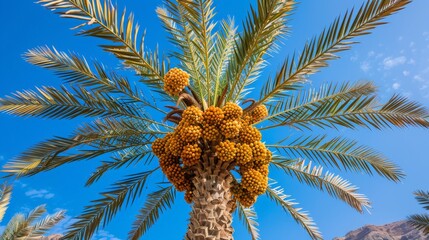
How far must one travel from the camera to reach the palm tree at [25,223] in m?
11.2

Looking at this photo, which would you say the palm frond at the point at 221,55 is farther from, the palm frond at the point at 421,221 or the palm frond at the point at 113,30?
the palm frond at the point at 421,221

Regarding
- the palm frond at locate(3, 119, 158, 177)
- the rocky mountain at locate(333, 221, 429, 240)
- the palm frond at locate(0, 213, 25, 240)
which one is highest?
the rocky mountain at locate(333, 221, 429, 240)

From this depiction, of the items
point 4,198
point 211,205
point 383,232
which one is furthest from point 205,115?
point 383,232

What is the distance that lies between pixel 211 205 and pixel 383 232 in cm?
4509

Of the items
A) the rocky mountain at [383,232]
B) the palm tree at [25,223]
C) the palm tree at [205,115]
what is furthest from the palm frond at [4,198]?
the rocky mountain at [383,232]

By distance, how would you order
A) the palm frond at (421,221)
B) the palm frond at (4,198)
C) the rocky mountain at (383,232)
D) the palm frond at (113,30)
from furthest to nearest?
the rocky mountain at (383,232), the palm frond at (421,221), the palm frond at (4,198), the palm frond at (113,30)

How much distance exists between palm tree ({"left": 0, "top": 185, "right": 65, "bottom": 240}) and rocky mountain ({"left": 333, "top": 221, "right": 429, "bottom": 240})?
38.9 m

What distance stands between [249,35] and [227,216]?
2650 mm

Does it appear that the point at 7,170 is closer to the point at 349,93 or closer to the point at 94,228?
the point at 94,228

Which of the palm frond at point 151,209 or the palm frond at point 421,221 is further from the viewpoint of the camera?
the palm frond at point 421,221

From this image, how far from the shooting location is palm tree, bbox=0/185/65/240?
1116 centimetres

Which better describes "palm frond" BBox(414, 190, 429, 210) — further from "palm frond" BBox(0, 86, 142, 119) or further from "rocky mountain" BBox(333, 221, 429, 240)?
"rocky mountain" BBox(333, 221, 429, 240)

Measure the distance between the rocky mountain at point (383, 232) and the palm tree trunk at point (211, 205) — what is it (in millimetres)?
41663

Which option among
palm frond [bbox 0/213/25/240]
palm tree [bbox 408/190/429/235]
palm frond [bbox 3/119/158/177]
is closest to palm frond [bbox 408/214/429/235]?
palm tree [bbox 408/190/429/235]
